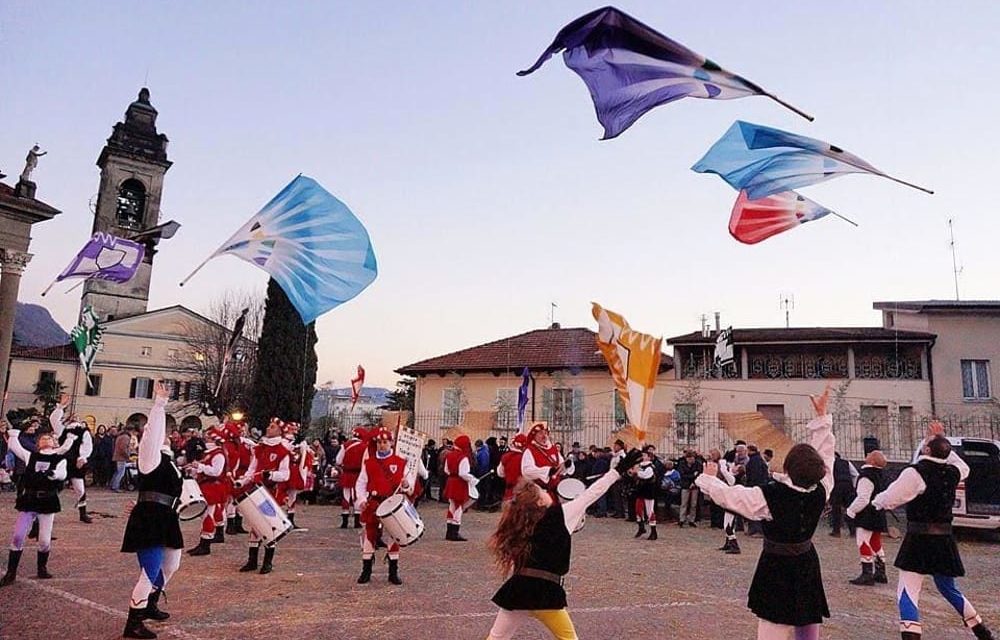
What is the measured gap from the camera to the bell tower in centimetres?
5553

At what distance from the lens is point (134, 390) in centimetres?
5428

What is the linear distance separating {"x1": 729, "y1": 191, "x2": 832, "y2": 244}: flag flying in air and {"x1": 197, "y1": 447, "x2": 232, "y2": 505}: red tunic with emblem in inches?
319

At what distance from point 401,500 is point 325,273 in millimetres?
3164

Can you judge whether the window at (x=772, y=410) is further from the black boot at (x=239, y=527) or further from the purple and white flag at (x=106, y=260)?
the purple and white flag at (x=106, y=260)

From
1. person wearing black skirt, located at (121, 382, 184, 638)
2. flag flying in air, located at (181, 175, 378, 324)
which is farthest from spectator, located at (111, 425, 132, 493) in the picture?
person wearing black skirt, located at (121, 382, 184, 638)

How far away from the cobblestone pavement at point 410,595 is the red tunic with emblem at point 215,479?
0.89 meters

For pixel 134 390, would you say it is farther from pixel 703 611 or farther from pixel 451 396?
pixel 703 611

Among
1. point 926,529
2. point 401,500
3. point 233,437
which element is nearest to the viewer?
point 926,529

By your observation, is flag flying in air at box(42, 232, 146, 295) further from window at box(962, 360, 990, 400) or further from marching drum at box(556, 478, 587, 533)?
window at box(962, 360, 990, 400)

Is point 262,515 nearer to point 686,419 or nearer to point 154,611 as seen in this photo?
point 154,611

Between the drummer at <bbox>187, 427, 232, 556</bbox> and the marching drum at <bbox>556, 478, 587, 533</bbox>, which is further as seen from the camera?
the drummer at <bbox>187, 427, 232, 556</bbox>

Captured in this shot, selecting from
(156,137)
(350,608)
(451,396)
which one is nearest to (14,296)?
(451,396)

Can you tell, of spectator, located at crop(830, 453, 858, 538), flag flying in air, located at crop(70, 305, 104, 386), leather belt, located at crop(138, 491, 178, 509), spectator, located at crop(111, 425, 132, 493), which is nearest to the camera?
leather belt, located at crop(138, 491, 178, 509)

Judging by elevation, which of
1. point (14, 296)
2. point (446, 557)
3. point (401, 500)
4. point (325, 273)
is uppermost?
point (14, 296)
